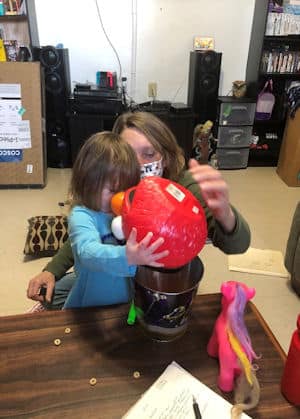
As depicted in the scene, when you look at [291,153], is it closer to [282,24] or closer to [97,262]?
[282,24]

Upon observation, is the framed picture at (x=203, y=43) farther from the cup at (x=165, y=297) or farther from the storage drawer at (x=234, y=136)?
the cup at (x=165, y=297)

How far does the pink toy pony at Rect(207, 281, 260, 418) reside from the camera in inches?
24.5

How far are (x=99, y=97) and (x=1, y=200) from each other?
1.16 m

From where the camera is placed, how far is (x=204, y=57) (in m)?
3.14

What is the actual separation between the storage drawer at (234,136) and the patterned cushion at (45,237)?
188 cm

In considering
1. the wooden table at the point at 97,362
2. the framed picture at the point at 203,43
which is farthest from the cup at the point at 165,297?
the framed picture at the point at 203,43

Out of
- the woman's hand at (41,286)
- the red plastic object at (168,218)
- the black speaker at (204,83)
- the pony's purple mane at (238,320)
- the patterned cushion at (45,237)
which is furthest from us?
the black speaker at (204,83)

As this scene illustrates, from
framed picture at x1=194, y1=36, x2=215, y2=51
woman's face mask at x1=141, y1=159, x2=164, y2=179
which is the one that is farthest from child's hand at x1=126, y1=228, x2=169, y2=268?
framed picture at x1=194, y1=36, x2=215, y2=51

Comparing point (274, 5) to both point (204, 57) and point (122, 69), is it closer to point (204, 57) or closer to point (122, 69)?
point (204, 57)

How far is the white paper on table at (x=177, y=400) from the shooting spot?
595 mm

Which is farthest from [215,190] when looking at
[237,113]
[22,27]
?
[22,27]

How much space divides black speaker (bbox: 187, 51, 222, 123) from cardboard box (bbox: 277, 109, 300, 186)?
68 cm

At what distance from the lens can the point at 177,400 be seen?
24.3 inches

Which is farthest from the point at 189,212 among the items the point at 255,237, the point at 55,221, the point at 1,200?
the point at 1,200
